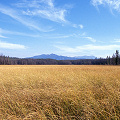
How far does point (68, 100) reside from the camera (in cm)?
318

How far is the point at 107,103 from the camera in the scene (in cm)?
289

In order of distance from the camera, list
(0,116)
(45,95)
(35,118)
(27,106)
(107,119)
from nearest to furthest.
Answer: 1. (107,119)
2. (35,118)
3. (0,116)
4. (27,106)
5. (45,95)

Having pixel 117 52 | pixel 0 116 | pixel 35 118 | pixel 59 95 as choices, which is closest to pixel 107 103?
pixel 59 95

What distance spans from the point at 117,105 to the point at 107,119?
32.3 inches

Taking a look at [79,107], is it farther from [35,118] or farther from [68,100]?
[35,118]

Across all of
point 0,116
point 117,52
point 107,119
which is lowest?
point 0,116

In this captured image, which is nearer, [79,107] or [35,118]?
[35,118]

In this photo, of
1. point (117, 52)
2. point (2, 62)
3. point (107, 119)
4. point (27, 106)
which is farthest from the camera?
point (2, 62)

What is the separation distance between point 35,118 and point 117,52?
6629 cm

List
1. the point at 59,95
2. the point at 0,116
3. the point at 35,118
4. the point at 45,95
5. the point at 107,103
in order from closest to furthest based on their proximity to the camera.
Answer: the point at 35,118 < the point at 0,116 < the point at 107,103 < the point at 59,95 < the point at 45,95

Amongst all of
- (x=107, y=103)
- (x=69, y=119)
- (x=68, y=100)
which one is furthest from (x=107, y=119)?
(x=68, y=100)

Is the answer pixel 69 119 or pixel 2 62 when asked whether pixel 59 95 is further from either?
pixel 2 62

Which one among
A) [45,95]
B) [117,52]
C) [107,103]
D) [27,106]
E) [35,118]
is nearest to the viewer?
[35,118]

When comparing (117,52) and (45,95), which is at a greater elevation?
(117,52)
